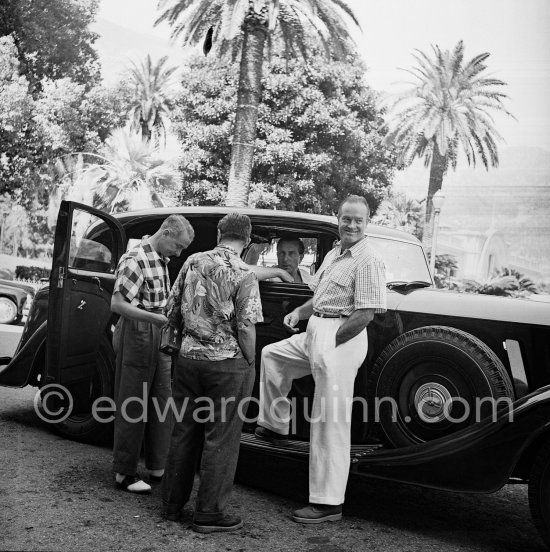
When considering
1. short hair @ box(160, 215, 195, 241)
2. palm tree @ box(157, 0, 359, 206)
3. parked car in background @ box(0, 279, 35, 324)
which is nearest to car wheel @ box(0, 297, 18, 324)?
parked car in background @ box(0, 279, 35, 324)

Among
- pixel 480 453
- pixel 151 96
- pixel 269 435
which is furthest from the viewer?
pixel 151 96

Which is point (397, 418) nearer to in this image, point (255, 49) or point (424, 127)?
point (255, 49)

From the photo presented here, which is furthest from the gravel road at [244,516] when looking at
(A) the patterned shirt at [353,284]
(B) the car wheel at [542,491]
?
(A) the patterned shirt at [353,284]

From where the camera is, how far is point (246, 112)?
57.4ft

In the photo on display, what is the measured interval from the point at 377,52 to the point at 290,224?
84.5 ft

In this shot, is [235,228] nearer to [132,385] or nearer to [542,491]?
[132,385]

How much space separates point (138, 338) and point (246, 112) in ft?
46.0

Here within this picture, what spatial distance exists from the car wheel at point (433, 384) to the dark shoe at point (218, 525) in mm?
1082

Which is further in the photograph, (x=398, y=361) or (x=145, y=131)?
(x=145, y=131)

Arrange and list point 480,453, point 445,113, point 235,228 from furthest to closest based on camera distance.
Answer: point 445,113 → point 235,228 → point 480,453

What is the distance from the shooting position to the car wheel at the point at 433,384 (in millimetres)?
3887

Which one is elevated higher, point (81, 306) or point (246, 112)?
point (246, 112)

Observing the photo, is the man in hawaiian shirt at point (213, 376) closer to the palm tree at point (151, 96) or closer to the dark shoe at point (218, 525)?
the dark shoe at point (218, 525)

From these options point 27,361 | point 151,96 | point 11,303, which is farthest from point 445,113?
point 27,361
